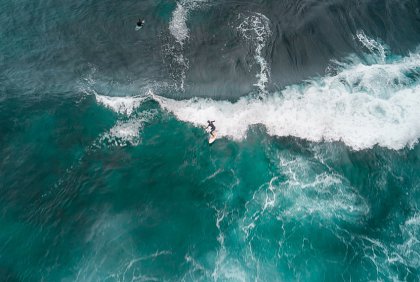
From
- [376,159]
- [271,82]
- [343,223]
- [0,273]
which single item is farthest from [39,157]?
[376,159]

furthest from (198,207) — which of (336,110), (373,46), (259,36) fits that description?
(373,46)

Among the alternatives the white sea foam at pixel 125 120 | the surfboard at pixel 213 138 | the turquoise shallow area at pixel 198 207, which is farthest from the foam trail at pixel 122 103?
the surfboard at pixel 213 138

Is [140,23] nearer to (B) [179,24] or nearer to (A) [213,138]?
(B) [179,24]

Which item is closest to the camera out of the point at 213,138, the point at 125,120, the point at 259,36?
the point at 213,138

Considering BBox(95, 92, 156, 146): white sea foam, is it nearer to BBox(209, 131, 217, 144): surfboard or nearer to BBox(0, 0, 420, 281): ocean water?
BBox(0, 0, 420, 281): ocean water

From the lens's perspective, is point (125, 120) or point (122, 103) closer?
point (125, 120)

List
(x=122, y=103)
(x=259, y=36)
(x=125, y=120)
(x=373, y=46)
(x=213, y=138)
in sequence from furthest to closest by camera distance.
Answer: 1. (x=259, y=36)
2. (x=373, y=46)
3. (x=122, y=103)
4. (x=125, y=120)
5. (x=213, y=138)
